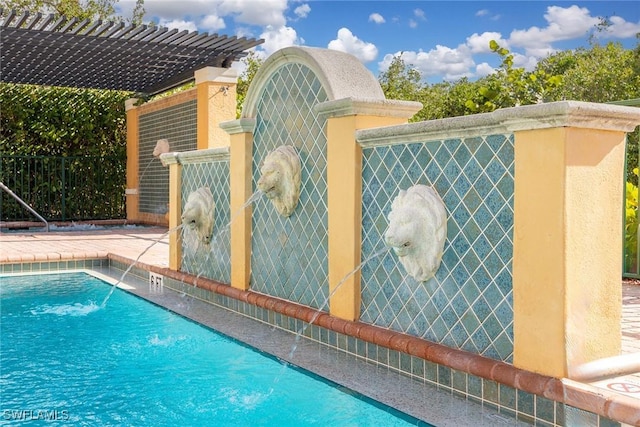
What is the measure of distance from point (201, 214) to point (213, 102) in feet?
20.0

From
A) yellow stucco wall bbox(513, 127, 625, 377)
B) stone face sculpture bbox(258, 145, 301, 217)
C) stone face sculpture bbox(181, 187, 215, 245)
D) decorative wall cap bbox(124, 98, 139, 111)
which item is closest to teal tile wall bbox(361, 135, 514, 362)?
yellow stucco wall bbox(513, 127, 625, 377)

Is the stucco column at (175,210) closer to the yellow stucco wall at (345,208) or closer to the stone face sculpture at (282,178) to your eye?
the stone face sculpture at (282,178)

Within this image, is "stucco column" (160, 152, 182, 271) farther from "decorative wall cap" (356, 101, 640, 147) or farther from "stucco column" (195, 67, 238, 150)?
"stucco column" (195, 67, 238, 150)

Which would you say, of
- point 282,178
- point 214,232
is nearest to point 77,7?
point 214,232

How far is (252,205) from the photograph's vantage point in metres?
6.55

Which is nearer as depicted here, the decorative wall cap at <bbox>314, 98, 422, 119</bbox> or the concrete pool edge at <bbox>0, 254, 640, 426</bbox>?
the concrete pool edge at <bbox>0, 254, 640, 426</bbox>

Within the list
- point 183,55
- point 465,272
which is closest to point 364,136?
point 465,272

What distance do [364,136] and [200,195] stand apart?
3.08 meters

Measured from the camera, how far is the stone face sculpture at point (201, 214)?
24.2 feet

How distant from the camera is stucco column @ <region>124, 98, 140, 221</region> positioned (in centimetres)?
1661

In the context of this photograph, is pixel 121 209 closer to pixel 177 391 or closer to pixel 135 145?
pixel 135 145

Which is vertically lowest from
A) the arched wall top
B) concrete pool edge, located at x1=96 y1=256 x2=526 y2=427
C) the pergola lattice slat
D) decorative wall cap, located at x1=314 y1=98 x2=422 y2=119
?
concrete pool edge, located at x1=96 y1=256 x2=526 y2=427

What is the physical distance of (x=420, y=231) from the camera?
4.33m

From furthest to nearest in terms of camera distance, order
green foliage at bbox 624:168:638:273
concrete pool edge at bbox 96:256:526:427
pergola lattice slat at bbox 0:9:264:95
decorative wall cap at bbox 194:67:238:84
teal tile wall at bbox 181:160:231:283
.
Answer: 1. decorative wall cap at bbox 194:67:238:84
2. pergola lattice slat at bbox 0:9:264:95
3. green foliage at bbox 624:168:638:273
4. teal tile wall at bbox 181:160:231:283
5. concrete pool edge at bbox 96:256:526:427
